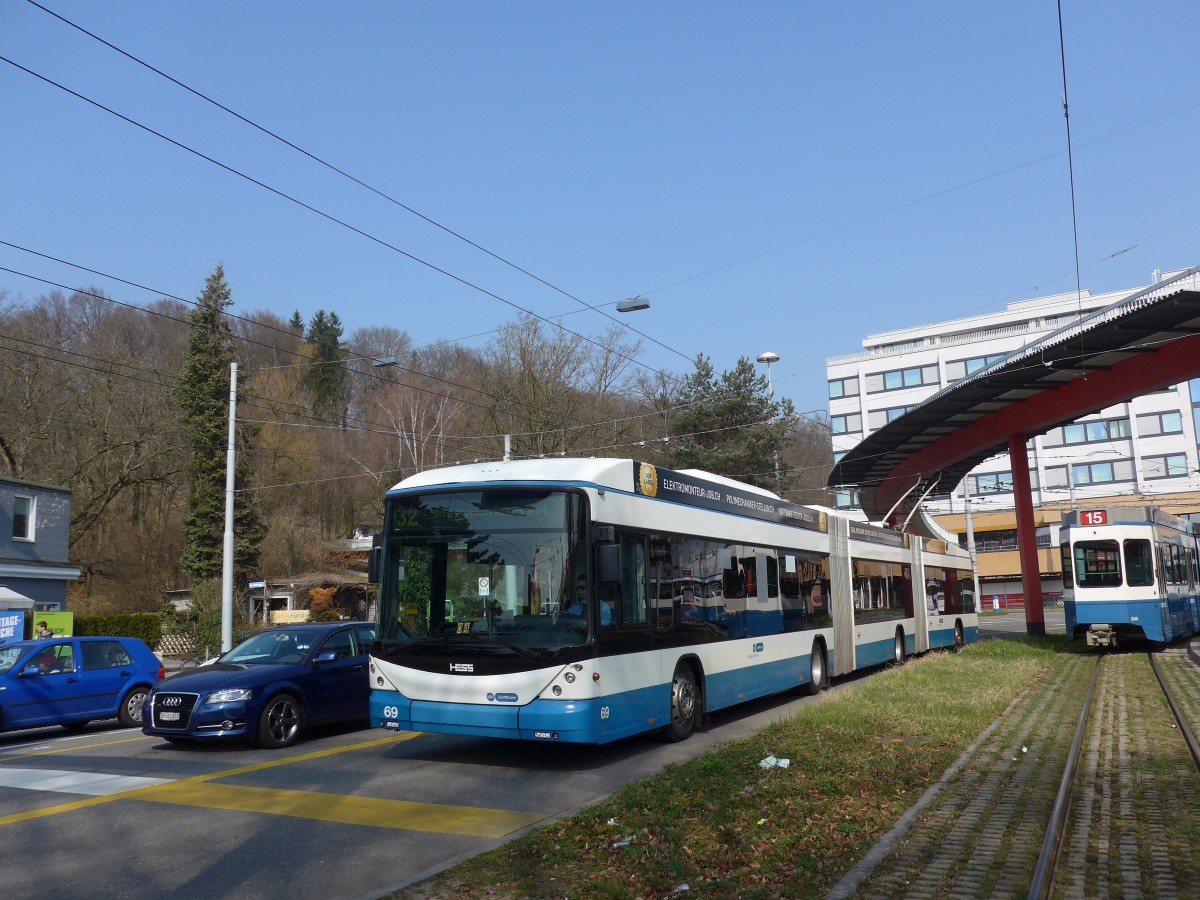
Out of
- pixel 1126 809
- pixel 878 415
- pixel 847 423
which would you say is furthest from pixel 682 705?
pixel 847 423

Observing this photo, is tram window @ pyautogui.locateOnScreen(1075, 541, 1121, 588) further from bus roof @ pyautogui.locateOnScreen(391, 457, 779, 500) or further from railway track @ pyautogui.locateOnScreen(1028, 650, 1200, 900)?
bus roof @ pyautogui.locateOnScreen(391, 457, 779, 500)

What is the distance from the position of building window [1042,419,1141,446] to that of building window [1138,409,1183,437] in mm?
1099

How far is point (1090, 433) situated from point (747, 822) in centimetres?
8120

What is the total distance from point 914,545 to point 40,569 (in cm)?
Answer: 2639

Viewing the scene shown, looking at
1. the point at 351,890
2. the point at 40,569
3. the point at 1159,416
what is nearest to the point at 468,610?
the point at 351,890

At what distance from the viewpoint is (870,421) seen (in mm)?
87750

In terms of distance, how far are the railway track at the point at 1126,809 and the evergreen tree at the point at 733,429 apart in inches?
1300

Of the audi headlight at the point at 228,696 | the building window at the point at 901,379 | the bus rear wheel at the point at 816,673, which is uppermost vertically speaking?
the building window at the point at 901,379

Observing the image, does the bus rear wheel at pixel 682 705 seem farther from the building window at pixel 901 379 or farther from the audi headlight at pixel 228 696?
the building window at pixel 901 379

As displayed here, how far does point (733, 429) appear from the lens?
155 ft

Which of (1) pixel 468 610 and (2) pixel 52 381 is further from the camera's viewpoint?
(2) pixel 52 381

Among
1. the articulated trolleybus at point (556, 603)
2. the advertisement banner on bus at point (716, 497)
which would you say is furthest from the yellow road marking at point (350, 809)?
the advertisement banner on bus at point (716, 497)

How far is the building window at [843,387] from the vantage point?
89.3m

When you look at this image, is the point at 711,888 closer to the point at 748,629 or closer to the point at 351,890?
the point at 351,890
